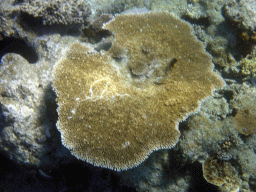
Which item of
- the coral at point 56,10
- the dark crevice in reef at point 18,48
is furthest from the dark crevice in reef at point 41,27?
the dark crevice in reef at point 18,48

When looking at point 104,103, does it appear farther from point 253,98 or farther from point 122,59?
point 253,98

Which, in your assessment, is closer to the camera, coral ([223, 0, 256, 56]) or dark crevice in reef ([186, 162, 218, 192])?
dark crevice in reef ([186, 162, 218, 192])

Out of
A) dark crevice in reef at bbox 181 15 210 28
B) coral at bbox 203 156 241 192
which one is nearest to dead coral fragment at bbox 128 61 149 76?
dark crevice in reef at bbox 181 15 210 28

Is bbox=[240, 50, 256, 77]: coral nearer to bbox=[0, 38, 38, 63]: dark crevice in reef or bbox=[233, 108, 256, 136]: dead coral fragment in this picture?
bbox=[233, 108, 256, 136]: dead coral fragment

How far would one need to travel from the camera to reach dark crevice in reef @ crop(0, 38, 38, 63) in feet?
13.8

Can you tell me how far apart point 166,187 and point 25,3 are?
5149 mm

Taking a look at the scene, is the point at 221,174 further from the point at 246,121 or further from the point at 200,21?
the point at 200,21

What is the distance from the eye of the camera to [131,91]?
10.2 ft

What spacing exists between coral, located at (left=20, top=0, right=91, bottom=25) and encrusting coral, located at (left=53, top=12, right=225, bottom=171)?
2.79 ft

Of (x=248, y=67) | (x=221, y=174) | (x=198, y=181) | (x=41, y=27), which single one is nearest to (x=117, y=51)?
(x=41, y=27)

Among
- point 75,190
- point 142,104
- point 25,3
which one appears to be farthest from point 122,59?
point 75,190

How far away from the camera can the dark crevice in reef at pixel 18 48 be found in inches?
165

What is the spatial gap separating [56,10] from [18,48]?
170 cm

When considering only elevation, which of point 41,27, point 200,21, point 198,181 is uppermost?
point 200,21
